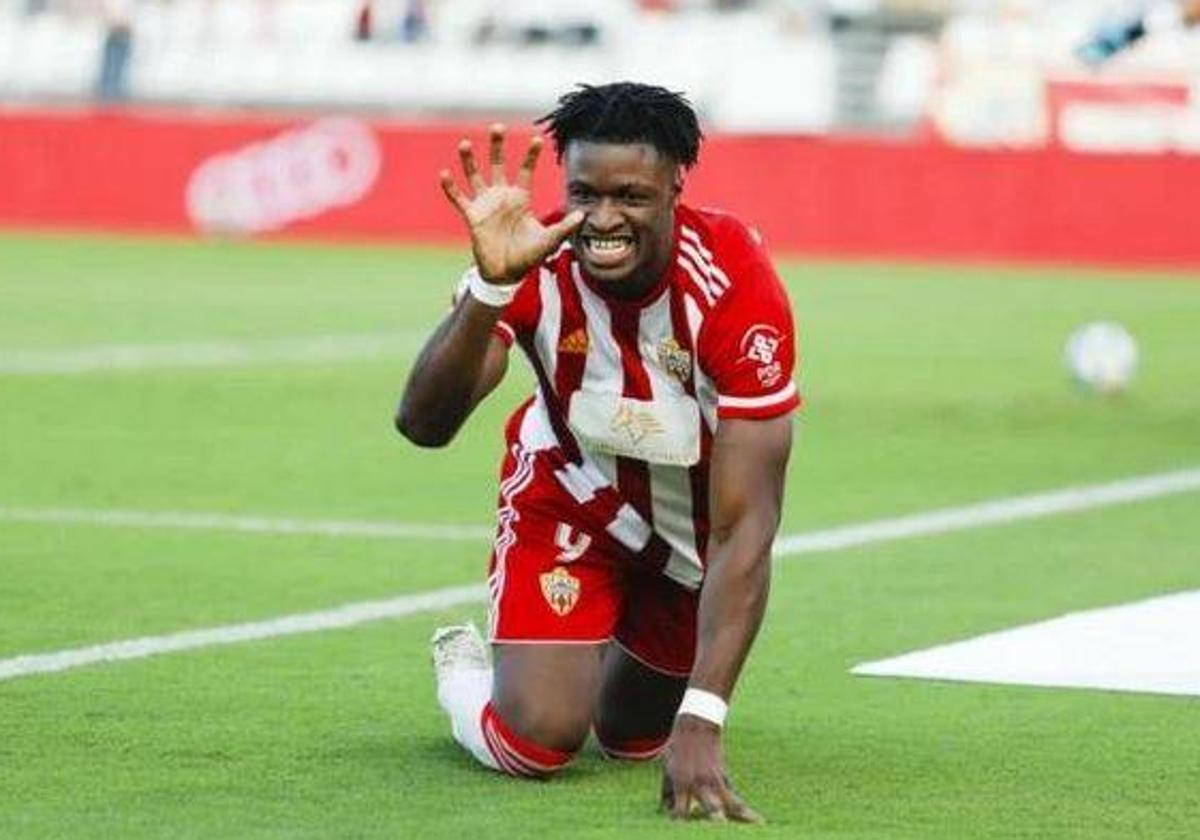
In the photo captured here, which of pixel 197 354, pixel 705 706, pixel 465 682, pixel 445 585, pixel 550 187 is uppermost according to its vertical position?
pixel 705 706

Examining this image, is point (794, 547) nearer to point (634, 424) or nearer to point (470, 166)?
point (634, 424)

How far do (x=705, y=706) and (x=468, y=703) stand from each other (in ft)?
3.05

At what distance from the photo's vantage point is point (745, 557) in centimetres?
820

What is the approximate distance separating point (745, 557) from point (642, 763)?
0.86 m

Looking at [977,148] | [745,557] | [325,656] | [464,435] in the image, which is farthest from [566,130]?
[977,148]

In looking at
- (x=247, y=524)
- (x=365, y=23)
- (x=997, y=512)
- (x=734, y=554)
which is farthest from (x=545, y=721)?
(x=365, y=23)

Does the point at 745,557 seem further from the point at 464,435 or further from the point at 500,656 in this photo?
the point at 464,435

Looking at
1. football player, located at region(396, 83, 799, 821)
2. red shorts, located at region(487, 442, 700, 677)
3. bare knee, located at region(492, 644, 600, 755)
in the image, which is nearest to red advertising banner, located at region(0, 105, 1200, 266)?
red shorts, located at region(487, 442, 700, 677)

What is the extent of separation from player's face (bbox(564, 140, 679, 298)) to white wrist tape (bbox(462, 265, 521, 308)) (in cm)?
19

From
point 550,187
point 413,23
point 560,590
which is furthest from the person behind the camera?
point 413,23

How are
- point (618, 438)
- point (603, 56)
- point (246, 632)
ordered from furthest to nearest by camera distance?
point (603, 56), point (246, 632), point (618, 438)

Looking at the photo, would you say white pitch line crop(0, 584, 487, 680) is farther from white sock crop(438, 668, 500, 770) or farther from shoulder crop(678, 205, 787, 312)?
shoulder crop(678, 205, 787, 312)

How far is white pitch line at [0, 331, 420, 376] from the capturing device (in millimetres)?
21156

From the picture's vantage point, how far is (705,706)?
26.0 feet
